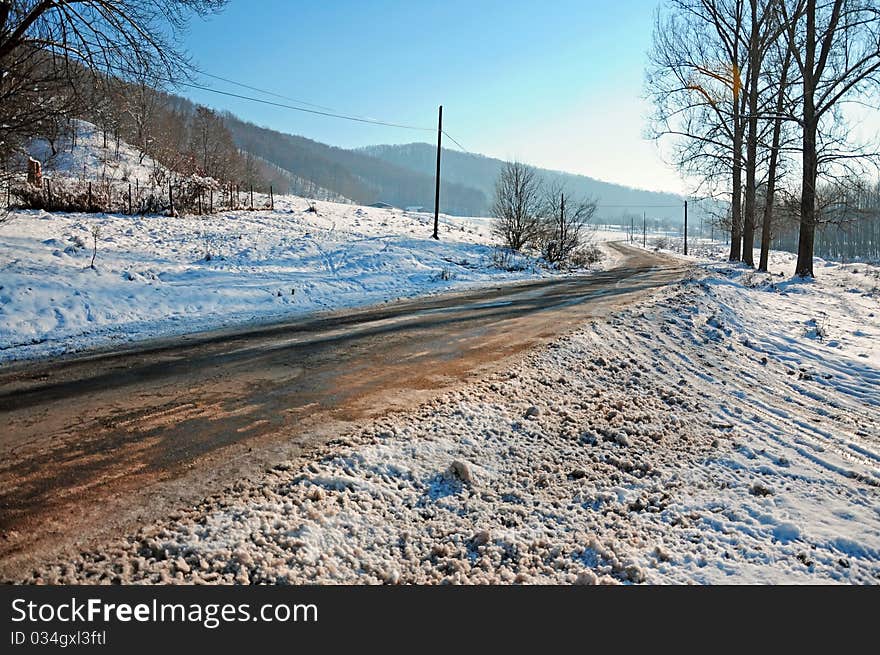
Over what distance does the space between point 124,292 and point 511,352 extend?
350 inches

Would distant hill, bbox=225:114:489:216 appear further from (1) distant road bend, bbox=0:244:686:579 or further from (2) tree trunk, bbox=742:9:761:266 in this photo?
(1) distant road bend, bbox=0:244:686:579

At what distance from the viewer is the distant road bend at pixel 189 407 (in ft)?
9.55

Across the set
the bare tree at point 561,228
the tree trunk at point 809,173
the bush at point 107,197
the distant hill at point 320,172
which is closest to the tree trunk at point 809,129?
the tree trunk at point 809,173

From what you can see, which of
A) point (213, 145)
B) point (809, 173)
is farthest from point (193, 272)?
point (213, 145)

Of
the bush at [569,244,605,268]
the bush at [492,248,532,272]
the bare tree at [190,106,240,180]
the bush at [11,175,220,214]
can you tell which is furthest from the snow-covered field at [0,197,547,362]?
the bare tree at [190,106,240,180]

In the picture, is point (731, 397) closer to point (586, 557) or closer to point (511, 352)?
point (511, 352)

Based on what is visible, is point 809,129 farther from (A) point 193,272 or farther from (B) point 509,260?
(A) point 193,272

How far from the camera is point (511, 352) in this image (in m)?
6.88

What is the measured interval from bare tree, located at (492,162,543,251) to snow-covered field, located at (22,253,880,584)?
69.0 feet

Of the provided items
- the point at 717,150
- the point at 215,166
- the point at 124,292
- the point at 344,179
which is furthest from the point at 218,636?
the point at 344,179

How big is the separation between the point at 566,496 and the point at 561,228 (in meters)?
26.7

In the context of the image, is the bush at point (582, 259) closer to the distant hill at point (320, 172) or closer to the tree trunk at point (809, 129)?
the tree trunk at point (809, 129)

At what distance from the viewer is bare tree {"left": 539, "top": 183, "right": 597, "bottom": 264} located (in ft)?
90.9

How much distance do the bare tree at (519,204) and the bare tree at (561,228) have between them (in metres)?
0.80
